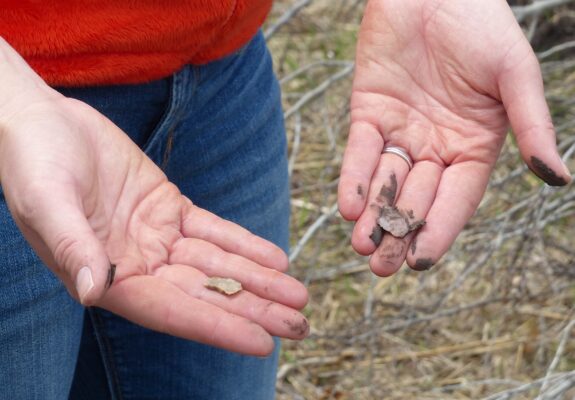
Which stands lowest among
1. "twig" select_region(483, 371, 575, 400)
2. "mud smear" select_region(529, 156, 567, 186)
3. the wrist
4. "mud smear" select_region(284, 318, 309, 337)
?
"twig" select_region(483, 371, 575, 400)

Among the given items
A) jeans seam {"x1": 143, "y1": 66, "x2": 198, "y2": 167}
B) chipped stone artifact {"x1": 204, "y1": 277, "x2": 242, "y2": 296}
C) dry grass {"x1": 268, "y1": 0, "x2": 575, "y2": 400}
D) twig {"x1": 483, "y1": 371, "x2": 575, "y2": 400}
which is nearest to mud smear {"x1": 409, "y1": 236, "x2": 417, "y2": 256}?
chipped stone artifact {"x1": 204, "y1": 277, "x2": 242, "y2": 296}

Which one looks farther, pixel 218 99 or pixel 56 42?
pixel 218 99

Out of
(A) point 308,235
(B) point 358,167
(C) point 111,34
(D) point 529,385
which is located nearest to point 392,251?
(B) point 358,167

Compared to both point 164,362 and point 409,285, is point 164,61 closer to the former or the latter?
point 164,362

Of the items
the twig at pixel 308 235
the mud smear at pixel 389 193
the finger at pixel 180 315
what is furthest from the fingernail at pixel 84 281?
the twig at pixel 308 235

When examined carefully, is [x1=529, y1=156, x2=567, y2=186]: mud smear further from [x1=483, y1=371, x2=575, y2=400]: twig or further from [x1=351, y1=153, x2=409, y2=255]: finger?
[x1=483, y1=371, x2=575, y2=400]: twig

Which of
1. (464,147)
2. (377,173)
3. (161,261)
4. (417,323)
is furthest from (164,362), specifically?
(417,323)
